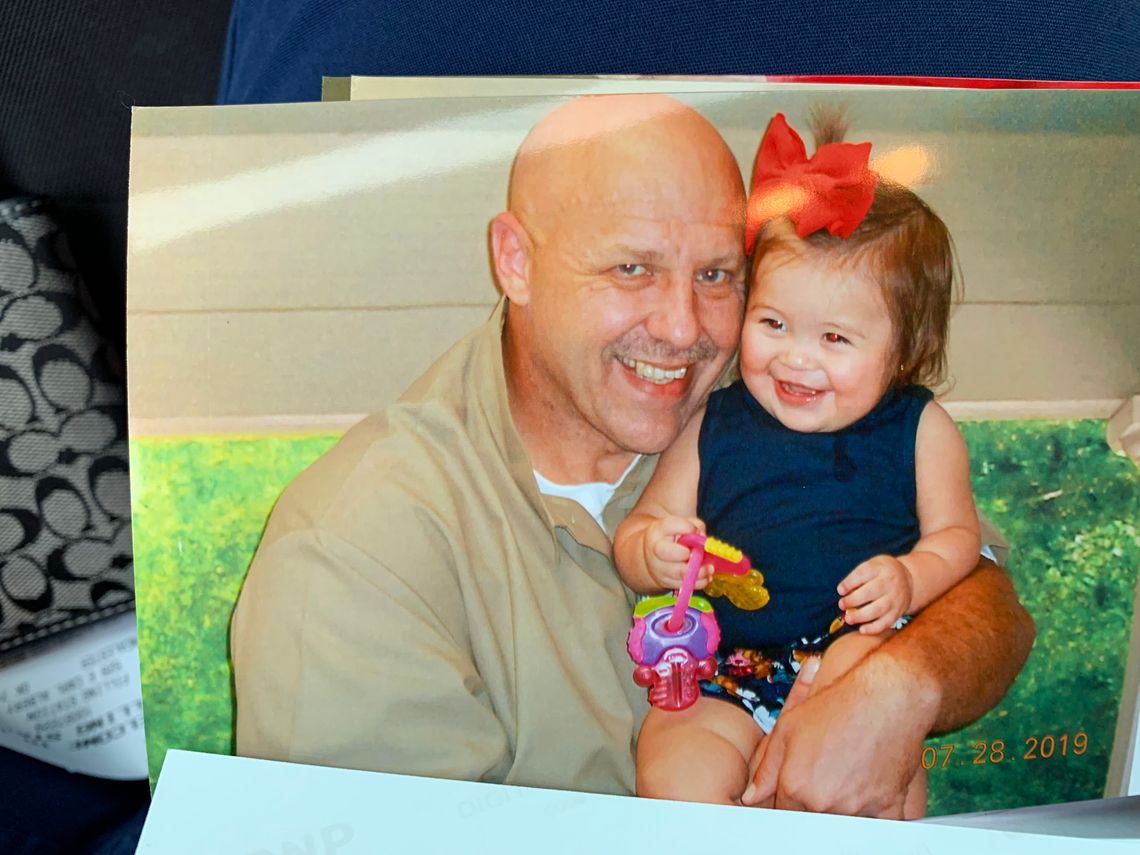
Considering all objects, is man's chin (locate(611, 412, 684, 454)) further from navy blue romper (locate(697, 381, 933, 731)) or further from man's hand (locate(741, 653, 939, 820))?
man's hand (locate(741, 653, 939, 820))

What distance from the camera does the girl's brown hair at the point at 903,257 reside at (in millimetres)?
464

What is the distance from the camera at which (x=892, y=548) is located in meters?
0.47

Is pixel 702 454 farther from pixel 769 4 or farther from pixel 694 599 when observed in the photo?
pixel 769 4

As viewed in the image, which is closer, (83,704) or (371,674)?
(371,674)

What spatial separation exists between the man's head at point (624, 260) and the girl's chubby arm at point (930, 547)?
4.4 inches

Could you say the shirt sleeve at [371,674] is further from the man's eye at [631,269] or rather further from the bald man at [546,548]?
the man's eye at [631,269]

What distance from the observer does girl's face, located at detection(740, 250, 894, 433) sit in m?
0.46

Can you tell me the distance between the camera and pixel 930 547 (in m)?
0.47

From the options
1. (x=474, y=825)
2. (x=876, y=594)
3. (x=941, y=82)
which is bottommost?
(x=474, y=825)

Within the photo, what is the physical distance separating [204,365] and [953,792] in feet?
1.40

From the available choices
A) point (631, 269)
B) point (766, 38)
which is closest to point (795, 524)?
point (631, 269)

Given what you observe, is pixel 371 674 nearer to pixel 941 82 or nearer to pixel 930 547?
pixel 930 547

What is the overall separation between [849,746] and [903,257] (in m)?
0.24

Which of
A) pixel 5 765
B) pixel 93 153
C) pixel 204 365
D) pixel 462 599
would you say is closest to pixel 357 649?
pixel 462 599
